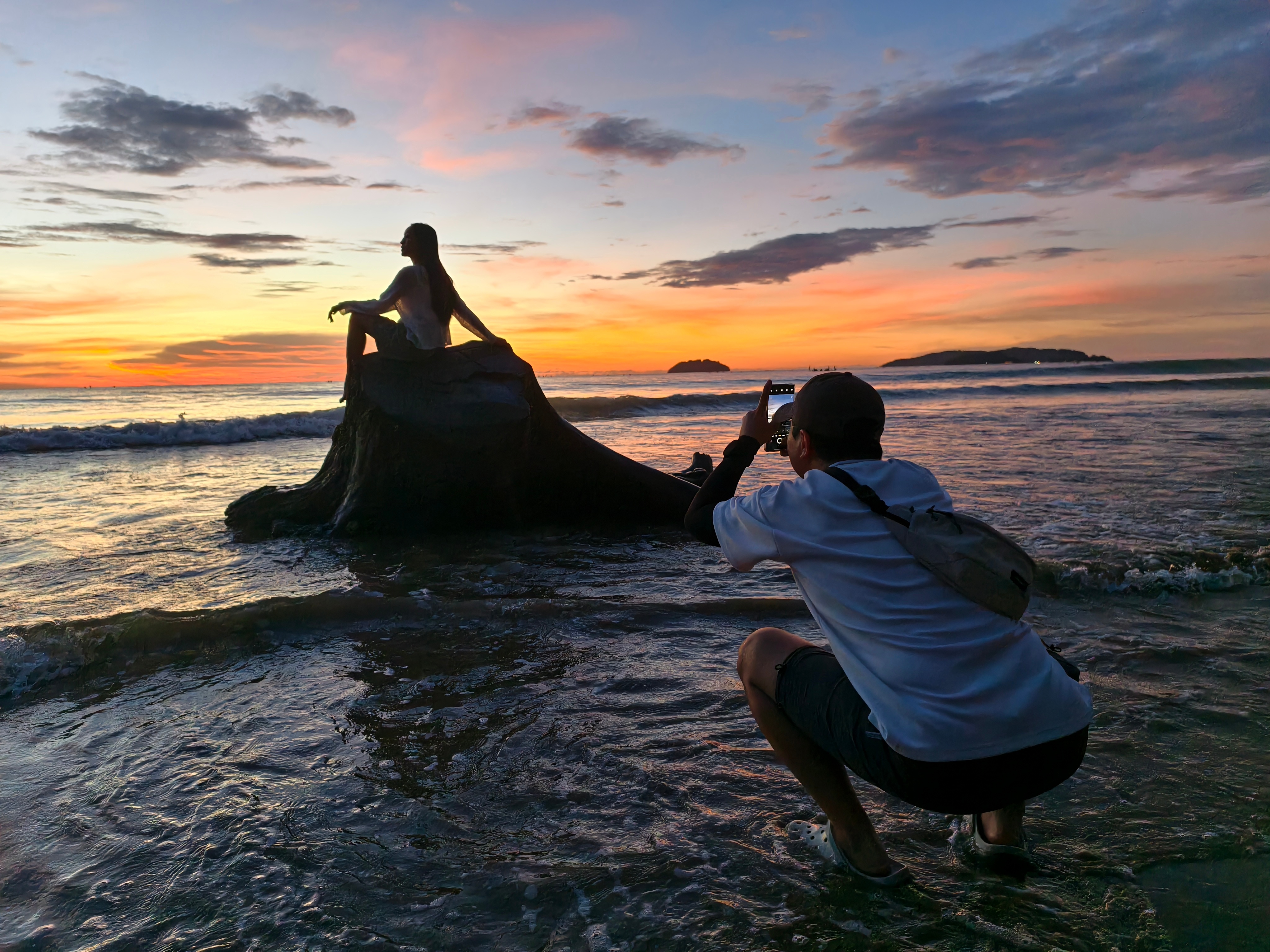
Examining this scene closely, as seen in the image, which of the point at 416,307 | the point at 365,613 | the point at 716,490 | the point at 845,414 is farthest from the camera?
the point at 416,307

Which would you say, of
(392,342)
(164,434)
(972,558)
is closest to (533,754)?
(972,558)

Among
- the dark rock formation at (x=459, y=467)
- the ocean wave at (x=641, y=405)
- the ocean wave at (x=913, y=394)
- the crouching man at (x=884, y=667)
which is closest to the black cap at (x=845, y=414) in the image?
the crouching man at (x=884, y=667)

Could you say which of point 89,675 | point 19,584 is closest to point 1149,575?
point 89,675

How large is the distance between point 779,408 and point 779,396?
22 cm

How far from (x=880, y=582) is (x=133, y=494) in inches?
434

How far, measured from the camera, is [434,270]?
730 centimetres

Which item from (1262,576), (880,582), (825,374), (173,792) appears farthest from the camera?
(1262,576)

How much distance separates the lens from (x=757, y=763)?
10.1 feet

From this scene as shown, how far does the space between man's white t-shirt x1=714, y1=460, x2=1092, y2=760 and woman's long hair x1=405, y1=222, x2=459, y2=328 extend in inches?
234

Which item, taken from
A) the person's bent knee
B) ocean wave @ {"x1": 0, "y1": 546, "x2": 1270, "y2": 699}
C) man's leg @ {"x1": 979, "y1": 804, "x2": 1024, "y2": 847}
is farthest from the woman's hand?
ocean wave @ {"x1": 0, "y1": 546, "x2": 1270, "y2": 699}

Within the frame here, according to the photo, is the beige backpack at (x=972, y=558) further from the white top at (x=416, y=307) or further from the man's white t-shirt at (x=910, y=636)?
the white top at (x=416, y=307)

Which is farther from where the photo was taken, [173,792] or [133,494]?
[133,494]

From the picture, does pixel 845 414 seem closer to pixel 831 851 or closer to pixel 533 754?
pixel 831 851

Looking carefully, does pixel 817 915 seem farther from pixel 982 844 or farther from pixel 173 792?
pixel 173 792
